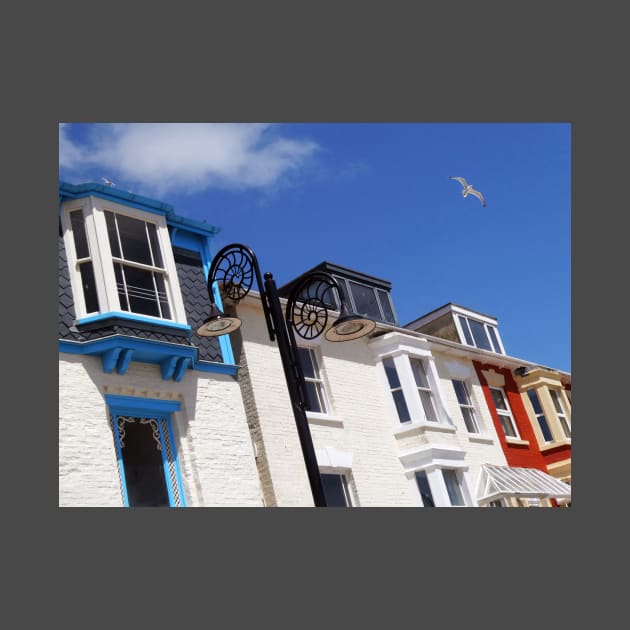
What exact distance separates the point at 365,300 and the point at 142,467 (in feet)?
20.8

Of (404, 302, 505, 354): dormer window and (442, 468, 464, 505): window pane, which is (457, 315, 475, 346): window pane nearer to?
(404, 302, 505, 354): dormer window

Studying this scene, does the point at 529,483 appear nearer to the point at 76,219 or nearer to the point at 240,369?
the point at 240,369

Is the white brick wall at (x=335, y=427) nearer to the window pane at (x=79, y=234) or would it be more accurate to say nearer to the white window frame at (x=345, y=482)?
the white window frame at (x=345, y=482)

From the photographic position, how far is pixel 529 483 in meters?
13.0

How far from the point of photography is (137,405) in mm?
8484

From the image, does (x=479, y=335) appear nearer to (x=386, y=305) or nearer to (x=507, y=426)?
(x=507, y=426)

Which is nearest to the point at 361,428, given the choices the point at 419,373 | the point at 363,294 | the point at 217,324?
the point at 419,373

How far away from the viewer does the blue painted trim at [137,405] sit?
831 cm

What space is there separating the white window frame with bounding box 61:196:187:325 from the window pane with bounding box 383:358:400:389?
421 cm

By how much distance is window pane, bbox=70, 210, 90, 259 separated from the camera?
8891mm

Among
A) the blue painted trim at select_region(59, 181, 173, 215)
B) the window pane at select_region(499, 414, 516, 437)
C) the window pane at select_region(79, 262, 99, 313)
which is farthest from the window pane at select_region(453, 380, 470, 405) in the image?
the window pane at select_region(79, 262, 99, 313)

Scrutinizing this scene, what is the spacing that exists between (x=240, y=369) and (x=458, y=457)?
400 cm

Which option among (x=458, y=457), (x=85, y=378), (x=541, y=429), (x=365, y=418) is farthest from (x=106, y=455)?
(x=541, y=429)

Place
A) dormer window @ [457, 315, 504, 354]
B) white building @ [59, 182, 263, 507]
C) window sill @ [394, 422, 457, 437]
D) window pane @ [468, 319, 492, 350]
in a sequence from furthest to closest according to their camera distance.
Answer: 1. window pane @ [468, 319, 492, 350]
2. dormer window @ [457, 315, 504, 354]
3. window sill @ [394, 422, 457, 437]
4. white building @ [59, 182, 263, 507]
